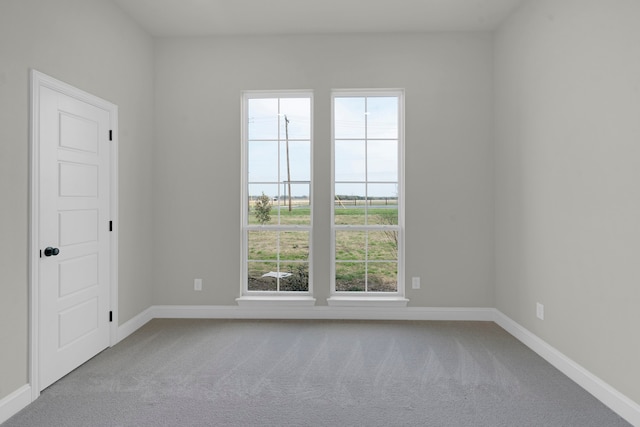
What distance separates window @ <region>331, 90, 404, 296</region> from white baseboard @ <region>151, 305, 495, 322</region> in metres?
0.21

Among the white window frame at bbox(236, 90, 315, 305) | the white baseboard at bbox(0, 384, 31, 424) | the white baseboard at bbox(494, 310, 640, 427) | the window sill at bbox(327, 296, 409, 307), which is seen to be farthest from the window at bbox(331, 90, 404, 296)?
the white baseboard at bbox(0, 384, 31, 424)

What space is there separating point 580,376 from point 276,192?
3123 millimetres

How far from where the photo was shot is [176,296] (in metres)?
4.05

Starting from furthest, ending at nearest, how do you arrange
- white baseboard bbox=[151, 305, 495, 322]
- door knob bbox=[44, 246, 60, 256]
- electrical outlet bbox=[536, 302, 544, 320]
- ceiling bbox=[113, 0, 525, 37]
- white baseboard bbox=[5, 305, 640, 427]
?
1. white baseboard bbox=[151, 305, 495, 322]
2. white baseboard bbox=[5, 305, 640, 427]
3. ceiling bbox=[113, 0, 525, 37]
4. electrical outlet bbox=[536, 302, 544, 320]
5. door knob bbox=[44, 246, 60, 256]

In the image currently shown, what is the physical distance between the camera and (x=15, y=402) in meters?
2.25

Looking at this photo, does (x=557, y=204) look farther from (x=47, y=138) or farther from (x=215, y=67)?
(x=47, y=138)

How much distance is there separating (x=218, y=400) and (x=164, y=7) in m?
3.42

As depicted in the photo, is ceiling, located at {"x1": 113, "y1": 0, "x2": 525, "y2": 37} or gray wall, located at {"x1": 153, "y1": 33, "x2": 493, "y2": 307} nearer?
ceiling, located at {"x1": 113, "y1": 0, "x2": 525, "y2": 37}

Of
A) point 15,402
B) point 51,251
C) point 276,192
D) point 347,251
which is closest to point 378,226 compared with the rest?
point 347,251

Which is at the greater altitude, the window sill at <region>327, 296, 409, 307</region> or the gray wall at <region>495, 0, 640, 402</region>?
the gray wall at <region>495, 0, 640, 402</region>

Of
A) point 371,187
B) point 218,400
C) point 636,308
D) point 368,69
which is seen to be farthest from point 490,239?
point 218,400

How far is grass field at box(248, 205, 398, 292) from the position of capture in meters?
4.07

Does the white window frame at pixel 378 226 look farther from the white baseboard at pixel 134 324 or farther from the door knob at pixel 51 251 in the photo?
the door knob at pixel 51 251

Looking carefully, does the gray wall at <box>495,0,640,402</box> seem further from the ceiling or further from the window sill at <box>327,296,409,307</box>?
the window sill at <box>327,296,409,307</box>
